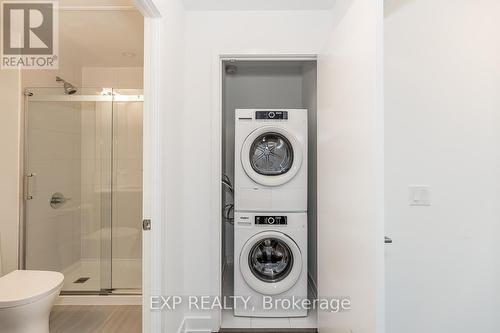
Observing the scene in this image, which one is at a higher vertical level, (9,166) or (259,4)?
(259,4)

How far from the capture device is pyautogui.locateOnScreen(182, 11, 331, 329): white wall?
1.89 metres

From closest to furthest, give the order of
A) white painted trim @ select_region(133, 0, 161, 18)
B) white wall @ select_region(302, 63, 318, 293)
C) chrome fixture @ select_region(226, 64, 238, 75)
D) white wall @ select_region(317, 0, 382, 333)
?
white wall @ select_region(317, 0, 382, 333) < white painted trim @ select_region(133, 0, 161, 18) < white wall @ select_region(302, 63, 318, 293) < chrome fixture @ select_region(226, 64, 238, 75)

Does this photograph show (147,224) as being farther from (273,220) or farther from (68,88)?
(68,88)

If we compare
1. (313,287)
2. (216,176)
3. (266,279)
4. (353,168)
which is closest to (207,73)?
(216,176)

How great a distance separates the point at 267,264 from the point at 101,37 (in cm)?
249

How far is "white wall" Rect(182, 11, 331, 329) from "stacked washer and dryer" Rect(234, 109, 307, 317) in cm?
30

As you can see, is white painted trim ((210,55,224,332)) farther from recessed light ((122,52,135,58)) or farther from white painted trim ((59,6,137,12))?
recessed light ((122,52,135,58))

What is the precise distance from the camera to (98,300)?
7.48 ft

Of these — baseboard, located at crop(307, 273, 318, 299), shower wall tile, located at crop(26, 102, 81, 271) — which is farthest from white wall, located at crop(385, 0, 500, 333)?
shower wall tile, located at crop(26, 102, 81, 271)

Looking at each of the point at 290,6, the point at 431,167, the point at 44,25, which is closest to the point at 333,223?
the point at 431,167

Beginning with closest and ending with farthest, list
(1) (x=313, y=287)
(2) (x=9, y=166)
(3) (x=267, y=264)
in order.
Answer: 1. (2) (x=9, y=166)
2. (3) (x=267, y=264)
3. (1) (x=313, y=287)

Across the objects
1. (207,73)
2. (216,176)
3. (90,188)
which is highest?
(207,73)

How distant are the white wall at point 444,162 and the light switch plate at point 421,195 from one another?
0.03m

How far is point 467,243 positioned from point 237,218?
1.47 m
